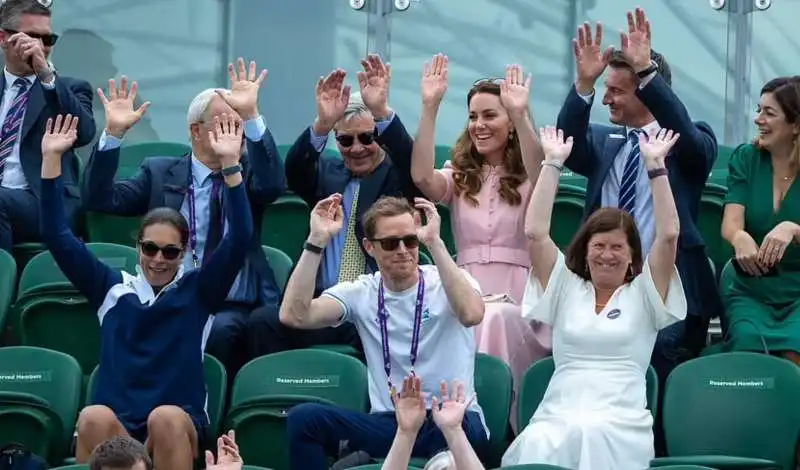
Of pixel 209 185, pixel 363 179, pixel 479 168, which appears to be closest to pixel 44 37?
pixel 209 185

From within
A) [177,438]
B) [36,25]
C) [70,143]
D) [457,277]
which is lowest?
[177,438]

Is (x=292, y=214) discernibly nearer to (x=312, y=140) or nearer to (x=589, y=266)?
(x=312, y=140)

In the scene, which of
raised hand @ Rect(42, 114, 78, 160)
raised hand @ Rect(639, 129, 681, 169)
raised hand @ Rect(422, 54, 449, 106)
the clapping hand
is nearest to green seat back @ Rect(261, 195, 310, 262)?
raised hand @ Rect(422, 54, 449, 106)

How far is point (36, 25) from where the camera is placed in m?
8.19

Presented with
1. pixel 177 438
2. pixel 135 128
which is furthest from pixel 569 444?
pixel 135 128

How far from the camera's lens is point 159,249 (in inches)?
272

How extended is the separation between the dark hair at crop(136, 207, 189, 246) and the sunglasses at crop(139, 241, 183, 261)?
0.05m

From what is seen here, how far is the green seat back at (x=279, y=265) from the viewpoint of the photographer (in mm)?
7746

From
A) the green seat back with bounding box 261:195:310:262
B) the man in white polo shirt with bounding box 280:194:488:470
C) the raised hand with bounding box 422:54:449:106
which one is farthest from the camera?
the green seat back with bounding box 261:195:310:262

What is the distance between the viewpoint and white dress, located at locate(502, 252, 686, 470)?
617cm

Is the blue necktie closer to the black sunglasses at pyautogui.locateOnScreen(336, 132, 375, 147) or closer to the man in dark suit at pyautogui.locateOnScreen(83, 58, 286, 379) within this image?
the black sunglasses at pyautogui.locateOnScreen(336, 132, 375, 147)

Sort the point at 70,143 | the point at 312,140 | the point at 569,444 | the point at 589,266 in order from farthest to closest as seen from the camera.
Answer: the point at 312,140, the point at 70,143, the point at 589,266, the point at 569,444

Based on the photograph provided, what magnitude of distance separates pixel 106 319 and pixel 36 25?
6.18ft

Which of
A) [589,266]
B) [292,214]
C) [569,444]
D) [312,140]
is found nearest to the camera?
[569,444]
